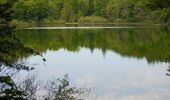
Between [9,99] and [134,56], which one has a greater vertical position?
[9,99]

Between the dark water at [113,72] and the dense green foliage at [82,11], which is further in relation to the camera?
the dense green foliage at [82,11]

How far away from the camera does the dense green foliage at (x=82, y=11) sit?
113 m

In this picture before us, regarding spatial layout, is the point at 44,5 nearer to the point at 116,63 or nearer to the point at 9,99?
the point at 116,63

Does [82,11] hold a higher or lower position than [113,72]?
lower

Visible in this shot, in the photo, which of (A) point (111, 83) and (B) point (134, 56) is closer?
(A) point (111, 83)

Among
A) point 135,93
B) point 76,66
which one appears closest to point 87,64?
point 76,66

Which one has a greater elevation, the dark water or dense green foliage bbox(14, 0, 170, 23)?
the dark water

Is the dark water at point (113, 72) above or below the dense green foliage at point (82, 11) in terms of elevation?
above

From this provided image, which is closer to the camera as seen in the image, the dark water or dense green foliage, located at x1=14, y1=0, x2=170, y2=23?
the dark water

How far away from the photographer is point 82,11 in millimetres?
131375

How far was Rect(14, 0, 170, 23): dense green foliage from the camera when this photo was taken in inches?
4439

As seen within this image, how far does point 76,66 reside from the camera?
33688 mm

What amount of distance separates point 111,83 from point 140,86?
1816mm

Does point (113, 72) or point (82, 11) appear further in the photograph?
point (82, 11)
